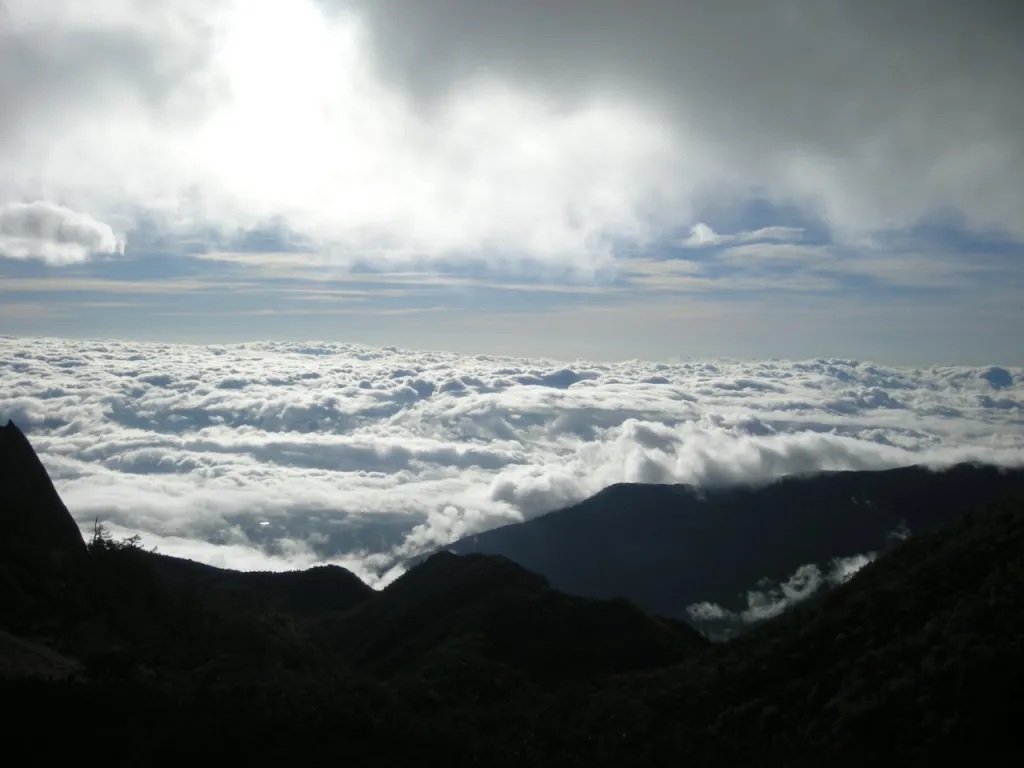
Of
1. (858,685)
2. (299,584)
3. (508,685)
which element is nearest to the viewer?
(858,685)

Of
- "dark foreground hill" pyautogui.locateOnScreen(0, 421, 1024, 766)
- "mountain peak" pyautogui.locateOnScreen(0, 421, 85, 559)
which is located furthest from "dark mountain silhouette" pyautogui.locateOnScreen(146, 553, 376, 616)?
"mountain peak" pyautogui.locateOnScreen(0, 421, 85, 559)

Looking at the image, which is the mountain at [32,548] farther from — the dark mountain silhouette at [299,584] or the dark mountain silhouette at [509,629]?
the dark mountain silhouette at [299,584]

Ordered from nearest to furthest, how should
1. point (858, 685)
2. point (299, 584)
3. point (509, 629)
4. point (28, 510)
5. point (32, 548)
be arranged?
point (858, 685) → point (32, 548) → point (28, 510) → point (509, 629) → point (299, 584)

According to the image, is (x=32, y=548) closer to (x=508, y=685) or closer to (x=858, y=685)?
(x=508, y=685)

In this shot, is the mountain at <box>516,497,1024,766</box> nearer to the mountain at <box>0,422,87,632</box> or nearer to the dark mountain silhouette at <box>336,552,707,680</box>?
the dark mountain silhouette at <box>336,552,707,680</box>

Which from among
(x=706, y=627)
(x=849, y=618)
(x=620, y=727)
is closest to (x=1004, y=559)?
(x=849, y=618)

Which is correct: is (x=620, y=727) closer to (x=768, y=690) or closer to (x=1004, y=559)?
(x=768, y=690)

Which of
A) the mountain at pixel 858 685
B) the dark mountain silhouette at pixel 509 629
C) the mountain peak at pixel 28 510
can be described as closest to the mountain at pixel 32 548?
the mountain peak at pixel 28 510

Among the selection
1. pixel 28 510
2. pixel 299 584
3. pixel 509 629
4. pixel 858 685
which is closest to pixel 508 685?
pixel 509 629
